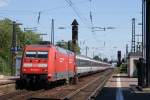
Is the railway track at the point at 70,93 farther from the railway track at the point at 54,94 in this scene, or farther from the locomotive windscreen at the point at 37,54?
the locomotive windscreen at the point at 37,54

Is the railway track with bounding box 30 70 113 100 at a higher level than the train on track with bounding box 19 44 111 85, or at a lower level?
lower

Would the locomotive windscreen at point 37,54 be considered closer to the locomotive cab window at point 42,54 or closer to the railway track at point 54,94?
Result: the locomotive cab window at point 42,54

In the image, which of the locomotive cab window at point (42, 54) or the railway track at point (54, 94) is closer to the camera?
the railway track at point (54, 94)

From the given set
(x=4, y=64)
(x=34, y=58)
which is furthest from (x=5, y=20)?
(x=34, y=58)

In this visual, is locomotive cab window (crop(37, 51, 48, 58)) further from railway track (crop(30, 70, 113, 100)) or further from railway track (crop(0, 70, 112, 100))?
railway track (crop(30, 70, 113, 100))

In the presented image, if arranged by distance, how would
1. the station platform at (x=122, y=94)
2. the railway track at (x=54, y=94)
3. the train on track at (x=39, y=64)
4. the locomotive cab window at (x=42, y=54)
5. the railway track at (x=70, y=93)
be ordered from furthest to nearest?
1. the locomotive cab window at (x=42, y=54)
2. the train on track at (x=39, y=64)
3. the station platform at (x=122, y=94)
4. the railway track at (x=70, y=93)
5. the railway track at (x=54, y=94)

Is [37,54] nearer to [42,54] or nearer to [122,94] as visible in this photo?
[42,54]

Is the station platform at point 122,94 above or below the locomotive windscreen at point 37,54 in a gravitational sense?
below

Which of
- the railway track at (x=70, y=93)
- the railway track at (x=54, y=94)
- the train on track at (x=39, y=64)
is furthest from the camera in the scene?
the train on track at (x=39, y=64)

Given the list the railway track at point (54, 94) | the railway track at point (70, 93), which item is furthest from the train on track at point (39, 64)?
the railway track at point (70, 93)

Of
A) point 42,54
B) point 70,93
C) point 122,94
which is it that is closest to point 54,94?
point 70,93

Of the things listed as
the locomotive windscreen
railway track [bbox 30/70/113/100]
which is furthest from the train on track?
railway track [bbox 30/70/113/100]

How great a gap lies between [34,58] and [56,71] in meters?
2.29

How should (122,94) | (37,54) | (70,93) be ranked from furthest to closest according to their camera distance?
(37,54), (70,93), (122,94)
